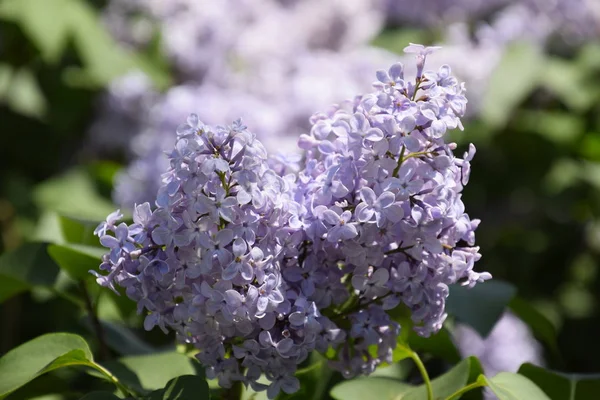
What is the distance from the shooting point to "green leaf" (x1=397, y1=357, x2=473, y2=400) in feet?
2.32

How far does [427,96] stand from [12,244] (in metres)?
1.36

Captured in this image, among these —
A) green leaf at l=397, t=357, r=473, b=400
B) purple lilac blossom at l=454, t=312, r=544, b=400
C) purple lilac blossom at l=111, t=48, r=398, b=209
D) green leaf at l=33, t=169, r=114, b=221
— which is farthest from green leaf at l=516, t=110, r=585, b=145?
green leaf at l=397, t=357, r=473, b=400

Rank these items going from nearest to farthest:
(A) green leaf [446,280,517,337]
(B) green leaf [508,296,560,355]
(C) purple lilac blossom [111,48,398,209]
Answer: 1. (A) green leaf [446,280,517,337]
2. (B) green leaf [508,296,560,355]
3. (C) purple lilac blossom [111,48,398,209]

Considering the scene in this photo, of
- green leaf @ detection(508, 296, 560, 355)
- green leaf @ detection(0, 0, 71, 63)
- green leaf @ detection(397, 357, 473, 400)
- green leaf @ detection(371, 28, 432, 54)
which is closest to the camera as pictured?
green leaf @ detection(397, 357, 473, 400)

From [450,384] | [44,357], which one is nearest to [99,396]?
[44,357]

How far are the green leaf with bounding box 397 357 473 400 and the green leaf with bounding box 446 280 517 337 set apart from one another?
8 cm

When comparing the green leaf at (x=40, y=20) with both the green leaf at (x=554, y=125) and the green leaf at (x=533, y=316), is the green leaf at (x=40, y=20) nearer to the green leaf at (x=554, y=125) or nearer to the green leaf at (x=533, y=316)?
the green leaf at (x=554, y=125)

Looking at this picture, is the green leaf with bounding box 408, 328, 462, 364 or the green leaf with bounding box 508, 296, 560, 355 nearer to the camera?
the green leaf with bounding box 408, 328, 462, 364

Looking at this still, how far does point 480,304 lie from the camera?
32.8 inches

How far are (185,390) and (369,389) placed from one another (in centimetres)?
21

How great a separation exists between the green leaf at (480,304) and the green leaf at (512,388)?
117 mm

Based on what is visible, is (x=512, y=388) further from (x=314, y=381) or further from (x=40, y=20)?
(x=40, y=20)

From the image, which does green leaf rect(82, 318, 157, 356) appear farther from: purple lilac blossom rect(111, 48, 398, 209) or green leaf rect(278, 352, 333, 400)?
purple lilac blossom rect(111, 48, 398, 209)

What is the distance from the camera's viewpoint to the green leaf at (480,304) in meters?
0.81
